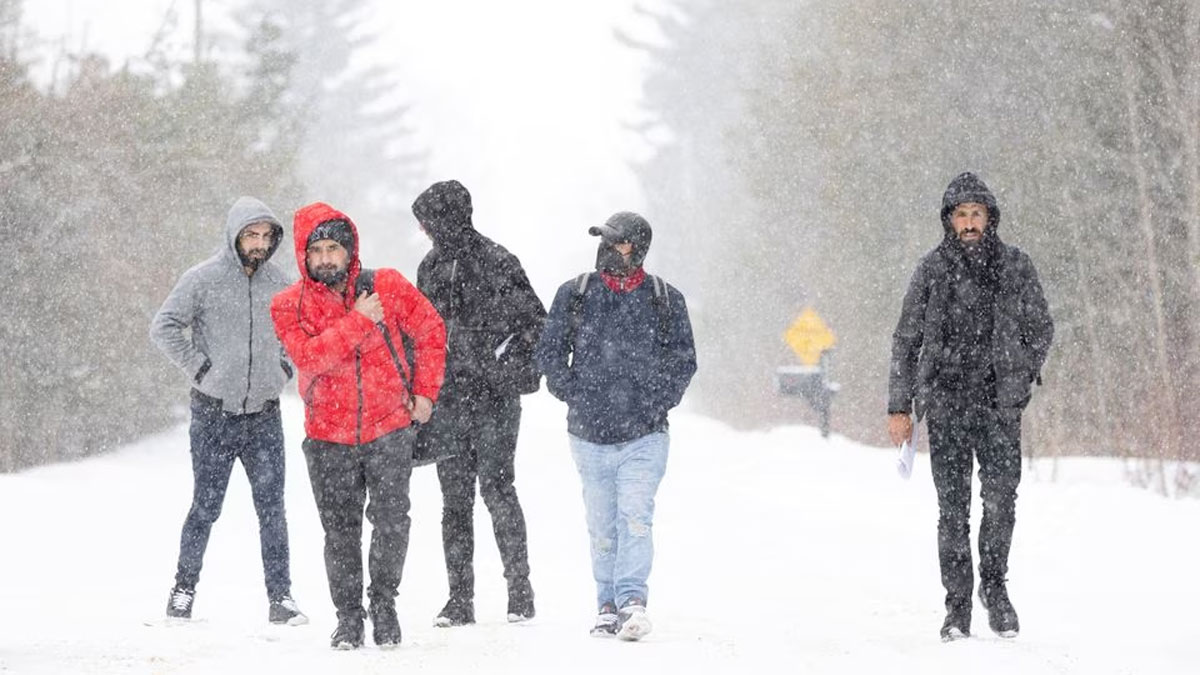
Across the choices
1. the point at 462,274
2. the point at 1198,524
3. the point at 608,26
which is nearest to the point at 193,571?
the point at 462,274

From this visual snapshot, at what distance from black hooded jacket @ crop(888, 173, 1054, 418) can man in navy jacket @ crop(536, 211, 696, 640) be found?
1066mm

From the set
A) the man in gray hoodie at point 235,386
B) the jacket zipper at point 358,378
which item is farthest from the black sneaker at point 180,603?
the jacket zipper at point 358,378

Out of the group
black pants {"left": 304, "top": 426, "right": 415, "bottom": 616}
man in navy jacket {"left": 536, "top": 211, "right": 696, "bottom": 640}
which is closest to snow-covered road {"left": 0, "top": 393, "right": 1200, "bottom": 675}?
black pants {"left": 304, "top": 426, "right": 415, "bottom": 616}

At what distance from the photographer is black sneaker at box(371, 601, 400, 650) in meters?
6.93

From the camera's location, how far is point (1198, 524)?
1096cm

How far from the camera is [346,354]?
6.82m

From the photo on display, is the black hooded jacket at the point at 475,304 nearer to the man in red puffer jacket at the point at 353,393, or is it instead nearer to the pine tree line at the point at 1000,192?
the man in red puffer jacket at the point at 353,393

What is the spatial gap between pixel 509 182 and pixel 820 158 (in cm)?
9206

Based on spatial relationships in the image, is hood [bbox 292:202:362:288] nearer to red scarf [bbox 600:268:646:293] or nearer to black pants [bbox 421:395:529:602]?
black pants [bbox 421:395:529:602]

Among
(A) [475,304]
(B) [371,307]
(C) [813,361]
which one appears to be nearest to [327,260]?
(B) [371,307]

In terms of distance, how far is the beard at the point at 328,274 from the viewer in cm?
688

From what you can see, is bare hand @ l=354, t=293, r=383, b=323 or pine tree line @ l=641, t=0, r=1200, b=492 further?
pine tree line @ l=641, t=0, r=1200, b=492

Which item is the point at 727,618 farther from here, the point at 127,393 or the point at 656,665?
the point at 127,393

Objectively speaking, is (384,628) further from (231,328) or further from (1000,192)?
(1000,192)
